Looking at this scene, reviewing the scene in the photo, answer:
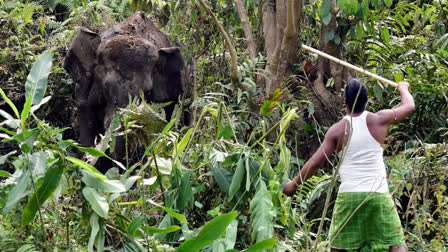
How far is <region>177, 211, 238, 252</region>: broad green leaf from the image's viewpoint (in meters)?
2.79

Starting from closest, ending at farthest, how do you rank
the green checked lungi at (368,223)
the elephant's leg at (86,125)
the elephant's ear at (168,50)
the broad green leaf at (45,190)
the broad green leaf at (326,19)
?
1. the broad green leaf at (45,190)
2. the green checked lungi at (368,223)
3. the broad green leaf at (326,19)
4. the elephant's ear at (168,50)
5. the elephant's leg at (86,125)

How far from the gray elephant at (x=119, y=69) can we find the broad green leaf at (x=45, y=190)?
15.4 feet

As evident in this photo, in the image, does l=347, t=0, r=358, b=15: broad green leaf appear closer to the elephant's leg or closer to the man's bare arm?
the man's bare arm

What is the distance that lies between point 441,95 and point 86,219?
402 cm

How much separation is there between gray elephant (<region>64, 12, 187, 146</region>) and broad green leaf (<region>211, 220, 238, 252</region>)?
441 centimetres

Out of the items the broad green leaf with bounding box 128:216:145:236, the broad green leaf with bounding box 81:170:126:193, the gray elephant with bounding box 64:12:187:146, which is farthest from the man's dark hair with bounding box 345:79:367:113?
the gray elephant with bounding box 64:12:187:146

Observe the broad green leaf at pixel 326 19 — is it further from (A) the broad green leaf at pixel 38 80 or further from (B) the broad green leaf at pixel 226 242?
(A) the broad green leaf at pixel 38 80

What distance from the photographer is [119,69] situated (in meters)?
7.59

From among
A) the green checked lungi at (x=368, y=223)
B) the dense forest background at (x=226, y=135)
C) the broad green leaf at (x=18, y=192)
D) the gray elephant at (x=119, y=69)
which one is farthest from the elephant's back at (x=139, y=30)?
the broad green leaf at (x=18, y=192)

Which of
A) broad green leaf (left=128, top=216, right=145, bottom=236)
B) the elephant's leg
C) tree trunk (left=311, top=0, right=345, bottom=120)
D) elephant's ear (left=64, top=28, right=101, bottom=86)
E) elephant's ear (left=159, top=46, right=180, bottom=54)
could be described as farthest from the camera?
the elephant's leg

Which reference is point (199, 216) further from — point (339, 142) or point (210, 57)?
point (210, 57)

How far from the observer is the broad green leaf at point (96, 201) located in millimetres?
2781

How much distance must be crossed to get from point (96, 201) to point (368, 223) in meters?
1.84

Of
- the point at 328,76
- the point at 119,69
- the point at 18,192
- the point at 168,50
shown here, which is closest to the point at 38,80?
the point at 18,192
